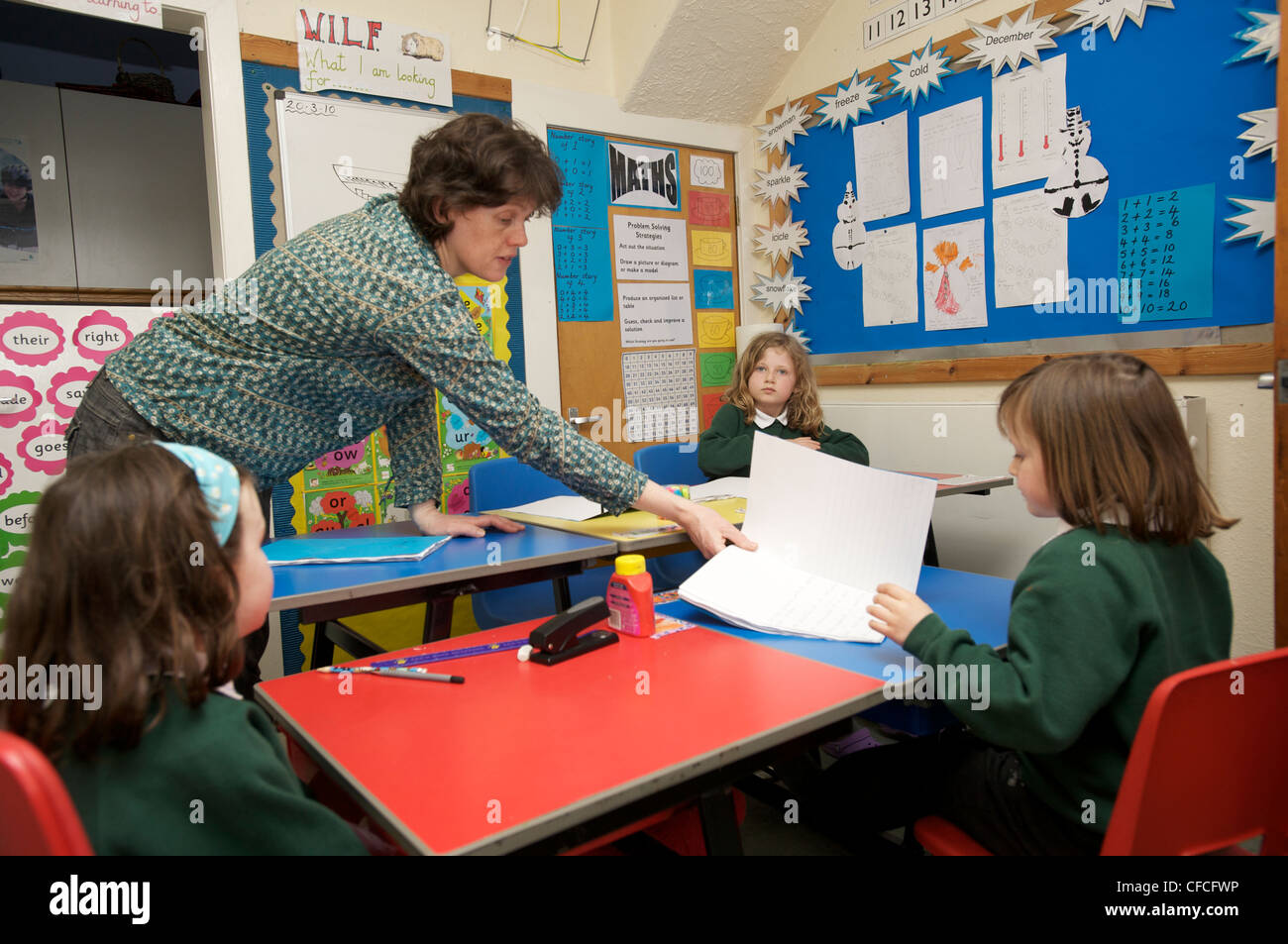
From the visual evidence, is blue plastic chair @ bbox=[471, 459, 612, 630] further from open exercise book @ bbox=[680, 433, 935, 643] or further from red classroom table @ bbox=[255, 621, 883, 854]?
red classroom table @ bbox=[255, 621, 883, 854]

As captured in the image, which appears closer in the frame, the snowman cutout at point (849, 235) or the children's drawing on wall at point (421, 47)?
the children's drawing on wall at point (421, 47)

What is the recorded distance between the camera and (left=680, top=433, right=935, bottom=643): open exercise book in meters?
1.30

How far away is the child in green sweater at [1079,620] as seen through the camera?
95 cm

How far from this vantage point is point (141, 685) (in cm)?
70

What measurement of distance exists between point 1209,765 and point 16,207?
394 centimetres

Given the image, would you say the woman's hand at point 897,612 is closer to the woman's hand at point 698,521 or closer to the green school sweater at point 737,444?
the woman's hand at point 698,521

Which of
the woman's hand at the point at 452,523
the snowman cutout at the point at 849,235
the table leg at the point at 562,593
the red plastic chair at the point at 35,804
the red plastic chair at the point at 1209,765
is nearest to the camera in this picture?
the red plastic chair at the point at 35,804

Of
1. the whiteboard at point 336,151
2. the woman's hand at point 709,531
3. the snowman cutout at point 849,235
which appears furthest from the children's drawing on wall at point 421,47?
the woman's hand at point 709,531

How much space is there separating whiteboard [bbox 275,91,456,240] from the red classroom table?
6.77 feet

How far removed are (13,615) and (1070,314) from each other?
2.83 metres

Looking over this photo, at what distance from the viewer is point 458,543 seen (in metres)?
1.77

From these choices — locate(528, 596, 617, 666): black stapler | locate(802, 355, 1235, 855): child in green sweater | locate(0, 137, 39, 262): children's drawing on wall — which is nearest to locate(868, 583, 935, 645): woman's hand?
locate(802, 355, 1235, 855): child in green sweater

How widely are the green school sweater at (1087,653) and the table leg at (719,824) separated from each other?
298 mm
